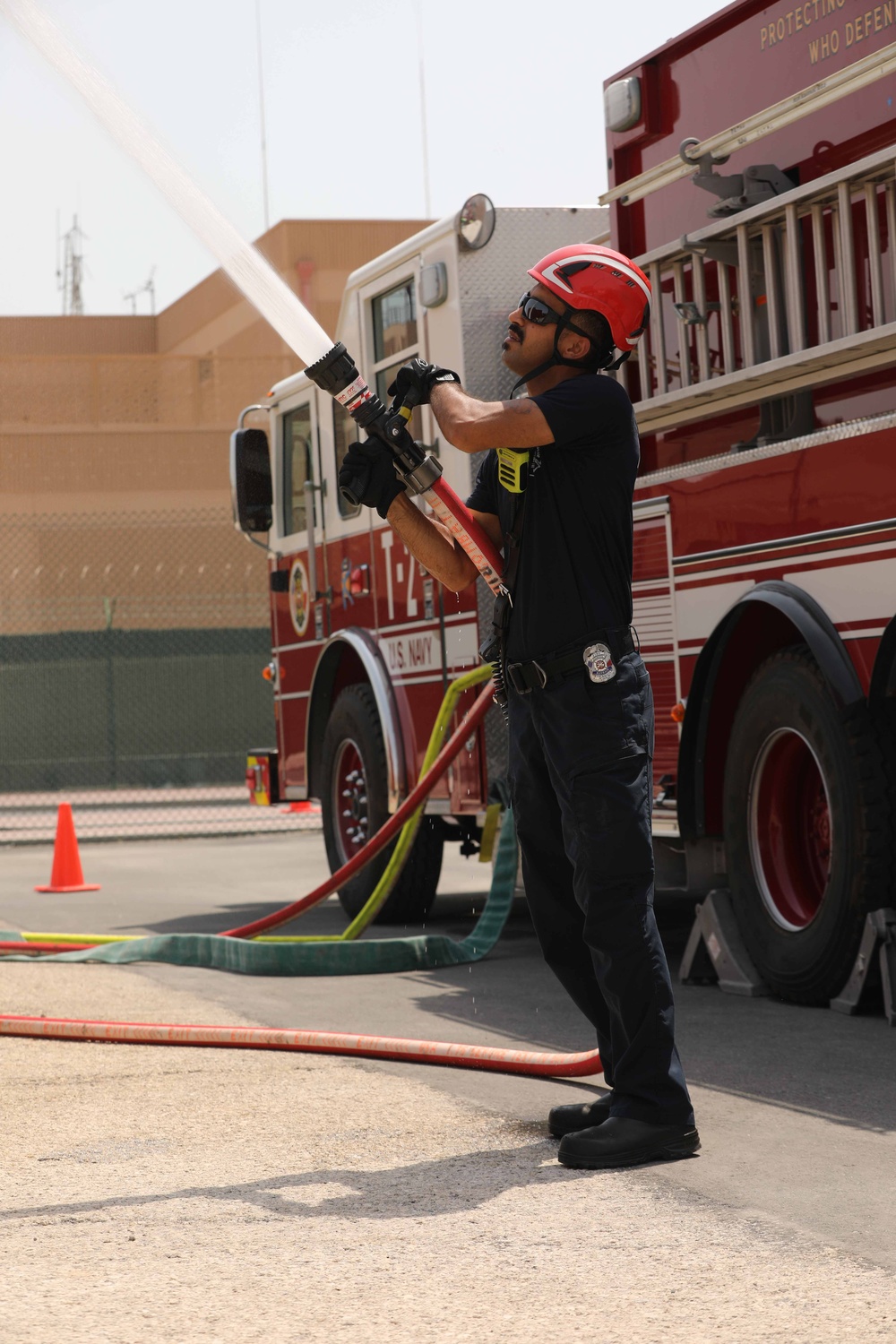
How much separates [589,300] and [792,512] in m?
2.02

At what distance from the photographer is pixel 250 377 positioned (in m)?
31.2

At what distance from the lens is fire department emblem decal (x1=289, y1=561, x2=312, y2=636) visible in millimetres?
10375

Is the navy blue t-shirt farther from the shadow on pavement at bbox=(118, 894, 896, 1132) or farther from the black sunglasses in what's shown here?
the shadow on pavement at bbox=(118, 894, 896, 1132)

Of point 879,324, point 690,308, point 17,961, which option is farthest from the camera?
point 17,961

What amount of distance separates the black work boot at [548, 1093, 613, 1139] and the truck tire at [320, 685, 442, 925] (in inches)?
183

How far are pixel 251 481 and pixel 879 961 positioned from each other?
5.62m

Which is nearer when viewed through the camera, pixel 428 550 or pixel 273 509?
pixel 428 550

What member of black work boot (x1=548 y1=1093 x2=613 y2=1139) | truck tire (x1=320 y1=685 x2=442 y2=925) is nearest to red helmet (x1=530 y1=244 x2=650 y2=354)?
black work boot (x1=548 y1=1093 x2=613 y2=1139)

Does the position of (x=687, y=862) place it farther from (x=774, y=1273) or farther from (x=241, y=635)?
(x=241, y=635)

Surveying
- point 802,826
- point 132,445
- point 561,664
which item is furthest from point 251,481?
point 132,445

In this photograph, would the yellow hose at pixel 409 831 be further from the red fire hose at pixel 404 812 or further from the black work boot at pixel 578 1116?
the black work boot at pixel 578 1116

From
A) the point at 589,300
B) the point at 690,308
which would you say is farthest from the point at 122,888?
the point at 589,300

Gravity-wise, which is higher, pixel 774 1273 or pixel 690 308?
pixel 690 308

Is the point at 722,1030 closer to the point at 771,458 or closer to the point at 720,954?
the point at 720,954
